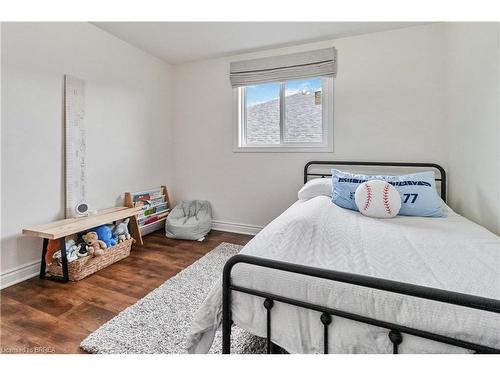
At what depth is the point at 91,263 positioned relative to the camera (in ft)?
6.76

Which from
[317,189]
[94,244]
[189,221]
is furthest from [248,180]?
[94,244]

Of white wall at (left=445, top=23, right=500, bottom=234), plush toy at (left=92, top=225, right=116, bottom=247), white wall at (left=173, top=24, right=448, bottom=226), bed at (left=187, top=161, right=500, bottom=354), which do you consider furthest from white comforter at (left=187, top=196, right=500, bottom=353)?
plush toy at (left=92, top=225, right=116, bottom=247)

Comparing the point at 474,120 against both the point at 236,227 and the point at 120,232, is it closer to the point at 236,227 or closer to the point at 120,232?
the point at 236,227

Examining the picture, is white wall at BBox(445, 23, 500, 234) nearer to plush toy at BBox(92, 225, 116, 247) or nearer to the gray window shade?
the gray window shade

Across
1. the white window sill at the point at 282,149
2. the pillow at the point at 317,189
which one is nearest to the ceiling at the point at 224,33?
the white window sill at the point at 282,149

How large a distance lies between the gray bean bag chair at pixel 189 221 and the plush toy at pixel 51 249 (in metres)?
1.09

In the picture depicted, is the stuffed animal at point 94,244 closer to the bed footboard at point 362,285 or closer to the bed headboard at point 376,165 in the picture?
the bed footboard at point 362,285

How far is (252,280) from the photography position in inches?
34.9

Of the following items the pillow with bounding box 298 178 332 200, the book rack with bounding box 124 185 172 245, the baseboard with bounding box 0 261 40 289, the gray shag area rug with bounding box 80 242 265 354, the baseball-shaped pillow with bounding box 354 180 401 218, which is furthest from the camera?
the book rack with bounding box 124 185 172 245

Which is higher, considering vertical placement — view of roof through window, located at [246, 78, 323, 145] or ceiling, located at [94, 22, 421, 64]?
ceiling, located at [94, 22, 421, 64]

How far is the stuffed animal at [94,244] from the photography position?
6.93 ft

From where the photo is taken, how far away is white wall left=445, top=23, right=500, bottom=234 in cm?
155
